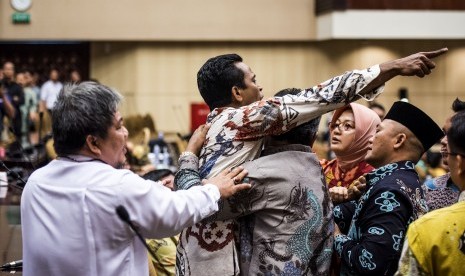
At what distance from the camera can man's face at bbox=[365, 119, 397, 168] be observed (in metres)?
3.49

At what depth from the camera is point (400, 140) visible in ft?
11.4

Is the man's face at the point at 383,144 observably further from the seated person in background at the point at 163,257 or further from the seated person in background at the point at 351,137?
the seated person in background at the point at 163,257

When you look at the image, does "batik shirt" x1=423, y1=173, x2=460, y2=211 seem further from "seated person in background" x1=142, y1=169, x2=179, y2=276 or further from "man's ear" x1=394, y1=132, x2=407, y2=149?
"seated person in background" x1=142, y1=169, x2=179, y2=276

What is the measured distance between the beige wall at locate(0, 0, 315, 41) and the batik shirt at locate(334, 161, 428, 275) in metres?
16.7

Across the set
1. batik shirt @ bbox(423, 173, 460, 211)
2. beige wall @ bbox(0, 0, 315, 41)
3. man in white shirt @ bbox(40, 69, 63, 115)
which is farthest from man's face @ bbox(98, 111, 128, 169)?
beige wall @ bbox(0, 0, 315, 41)

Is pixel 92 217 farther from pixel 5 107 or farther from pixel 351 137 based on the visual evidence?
pixel 5 107

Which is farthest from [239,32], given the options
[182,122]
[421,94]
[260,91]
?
[260,91]

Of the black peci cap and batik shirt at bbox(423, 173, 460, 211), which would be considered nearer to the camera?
the black peci cap

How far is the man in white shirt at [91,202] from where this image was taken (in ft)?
9.08

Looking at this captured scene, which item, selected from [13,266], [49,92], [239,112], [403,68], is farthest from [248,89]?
[49,92]

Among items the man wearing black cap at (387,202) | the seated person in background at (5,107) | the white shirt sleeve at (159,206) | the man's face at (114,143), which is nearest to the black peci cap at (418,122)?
the man wearing black cap at (387,202)

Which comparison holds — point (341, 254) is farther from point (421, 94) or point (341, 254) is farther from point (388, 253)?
point (421, 94)

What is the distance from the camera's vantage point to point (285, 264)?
126 inches

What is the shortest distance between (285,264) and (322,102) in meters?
0.57
